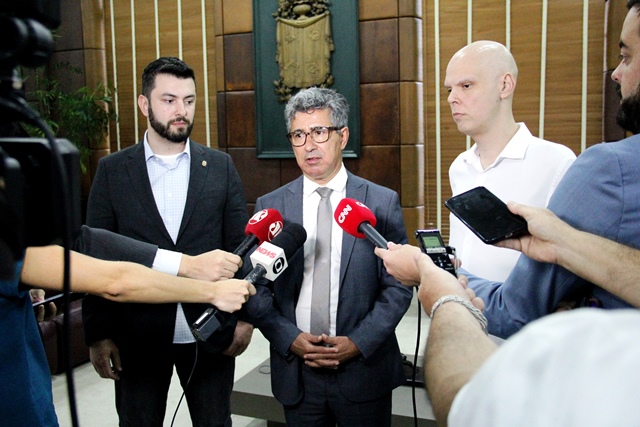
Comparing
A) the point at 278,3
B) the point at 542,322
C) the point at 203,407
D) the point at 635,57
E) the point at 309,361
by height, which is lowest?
the point at 203,407

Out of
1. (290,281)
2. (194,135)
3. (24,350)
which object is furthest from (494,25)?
(24,350)

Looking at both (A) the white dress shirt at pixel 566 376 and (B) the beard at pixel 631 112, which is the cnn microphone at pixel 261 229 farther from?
(A) the white dress shirt at pixel 566 376

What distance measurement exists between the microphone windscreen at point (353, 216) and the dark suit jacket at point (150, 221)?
59cm

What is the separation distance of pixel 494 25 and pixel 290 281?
10.6ft

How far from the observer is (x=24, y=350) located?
1155 millimetres

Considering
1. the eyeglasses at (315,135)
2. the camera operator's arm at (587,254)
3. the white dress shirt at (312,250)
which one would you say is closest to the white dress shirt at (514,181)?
the white dress shirt at (312,250)

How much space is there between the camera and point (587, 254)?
1.12m

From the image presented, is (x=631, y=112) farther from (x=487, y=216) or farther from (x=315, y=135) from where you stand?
(x=315, y=135)

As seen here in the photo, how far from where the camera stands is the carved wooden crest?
179 inches

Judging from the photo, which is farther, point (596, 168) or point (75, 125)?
point (75, 125)

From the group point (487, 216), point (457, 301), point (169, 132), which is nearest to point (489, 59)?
point (487, 216)

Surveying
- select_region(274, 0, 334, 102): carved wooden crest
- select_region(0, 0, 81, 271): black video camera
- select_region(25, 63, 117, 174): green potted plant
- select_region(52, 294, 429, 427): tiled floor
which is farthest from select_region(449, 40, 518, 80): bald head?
select_region(25, 63, 117, 174): green potted plant

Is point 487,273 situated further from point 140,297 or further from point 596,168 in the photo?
point 140,297

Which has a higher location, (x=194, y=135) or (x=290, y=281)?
(x=194, y=135)
